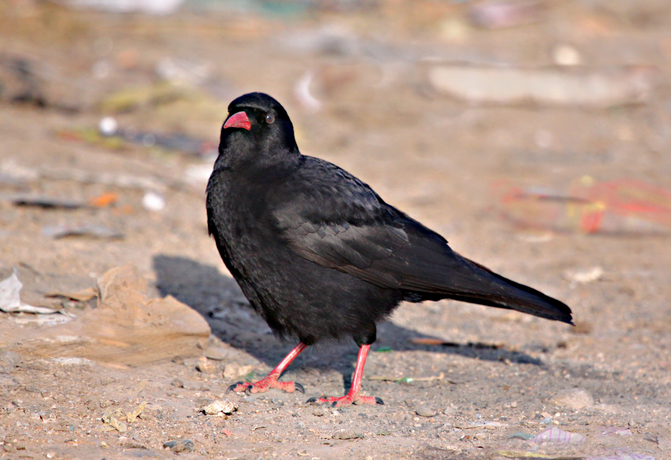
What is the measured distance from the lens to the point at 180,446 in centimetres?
323

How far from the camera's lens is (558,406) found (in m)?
4.02

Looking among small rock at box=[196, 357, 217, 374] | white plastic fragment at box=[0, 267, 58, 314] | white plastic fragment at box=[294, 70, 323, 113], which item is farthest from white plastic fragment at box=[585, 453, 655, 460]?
white plastic fragment at box=[294, 70, 323, 113]

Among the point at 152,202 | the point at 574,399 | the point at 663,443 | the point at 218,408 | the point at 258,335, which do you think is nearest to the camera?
the point at 663,443

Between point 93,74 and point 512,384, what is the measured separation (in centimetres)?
929

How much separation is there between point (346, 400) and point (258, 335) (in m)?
1.21

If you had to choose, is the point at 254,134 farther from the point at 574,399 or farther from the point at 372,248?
the point at 574,399

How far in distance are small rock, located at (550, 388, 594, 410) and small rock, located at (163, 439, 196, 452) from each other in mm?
2102

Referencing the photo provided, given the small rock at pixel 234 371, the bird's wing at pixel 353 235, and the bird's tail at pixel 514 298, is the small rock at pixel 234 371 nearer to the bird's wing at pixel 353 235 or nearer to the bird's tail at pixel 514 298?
the bird's wing at pixel 353 235

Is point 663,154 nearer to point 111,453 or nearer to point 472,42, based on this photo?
point 472,42

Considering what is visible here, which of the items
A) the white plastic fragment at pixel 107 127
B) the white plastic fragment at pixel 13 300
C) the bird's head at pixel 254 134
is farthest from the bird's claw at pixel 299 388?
the white plastic fragment at pixel 107 127

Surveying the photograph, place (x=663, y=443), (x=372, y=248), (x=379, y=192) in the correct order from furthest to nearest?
(x=379, y=192) < (x=372, y=248) < (x=663, y=443)

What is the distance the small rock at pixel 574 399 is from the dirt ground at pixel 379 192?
0.02 metres

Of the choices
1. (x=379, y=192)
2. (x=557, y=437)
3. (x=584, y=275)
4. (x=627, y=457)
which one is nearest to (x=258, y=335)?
(x=557, y=437)

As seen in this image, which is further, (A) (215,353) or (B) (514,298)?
(A) (215,353)
